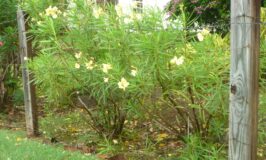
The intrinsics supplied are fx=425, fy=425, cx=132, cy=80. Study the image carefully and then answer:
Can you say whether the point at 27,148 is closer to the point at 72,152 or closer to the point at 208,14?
the point at 72,152

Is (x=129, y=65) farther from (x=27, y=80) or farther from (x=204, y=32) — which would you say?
(x=27, y=80)

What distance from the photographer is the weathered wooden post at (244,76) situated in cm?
305

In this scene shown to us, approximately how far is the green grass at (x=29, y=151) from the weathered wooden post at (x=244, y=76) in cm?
190

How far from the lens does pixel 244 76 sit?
309 centimetres

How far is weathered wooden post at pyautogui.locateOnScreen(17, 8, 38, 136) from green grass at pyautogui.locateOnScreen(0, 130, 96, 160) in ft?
1.30

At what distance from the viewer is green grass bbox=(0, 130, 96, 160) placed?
15.0 ft

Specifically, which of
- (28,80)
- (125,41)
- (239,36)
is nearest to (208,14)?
(28,80)

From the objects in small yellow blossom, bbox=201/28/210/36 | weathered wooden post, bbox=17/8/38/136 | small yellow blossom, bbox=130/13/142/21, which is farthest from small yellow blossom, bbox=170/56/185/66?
weathered wooden post, bbox=17/8/38/136

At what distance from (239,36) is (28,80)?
346cm

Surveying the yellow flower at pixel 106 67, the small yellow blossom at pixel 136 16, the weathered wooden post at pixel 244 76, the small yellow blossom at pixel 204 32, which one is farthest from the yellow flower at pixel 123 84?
the weathered wooden post at pixel 244 76

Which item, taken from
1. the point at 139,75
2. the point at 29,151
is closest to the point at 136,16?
the point at 139,75

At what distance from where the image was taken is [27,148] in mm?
4930

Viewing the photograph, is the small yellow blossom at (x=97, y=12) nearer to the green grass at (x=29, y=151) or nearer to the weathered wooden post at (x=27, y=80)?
the weathered wooden post at (x=27, y=80)

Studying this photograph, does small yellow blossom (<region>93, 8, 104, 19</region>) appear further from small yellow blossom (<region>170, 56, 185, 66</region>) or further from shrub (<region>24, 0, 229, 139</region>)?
small yellow blossom (<region>170, 56, 185, 66</region>)
